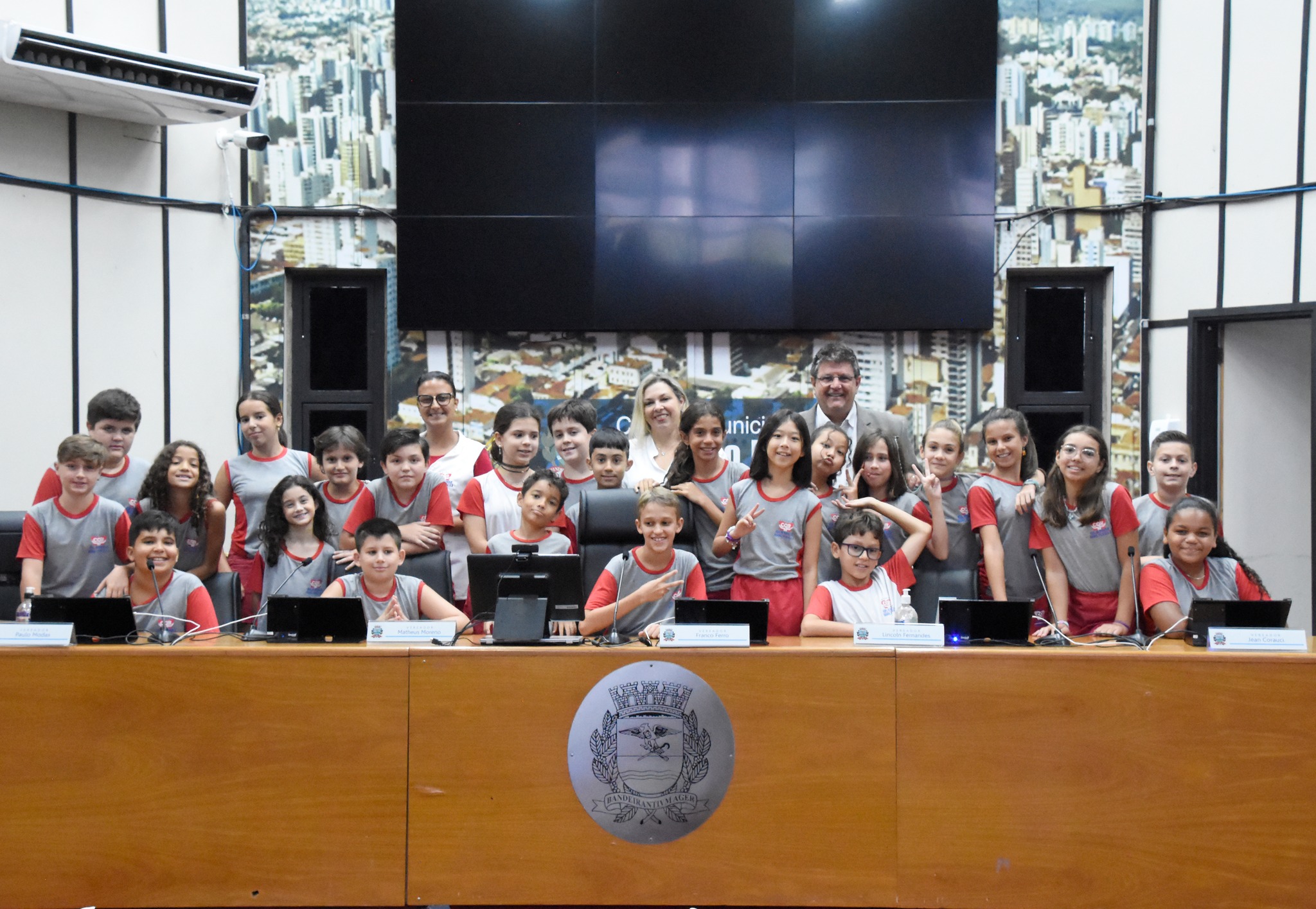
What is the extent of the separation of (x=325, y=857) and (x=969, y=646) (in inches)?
66.0

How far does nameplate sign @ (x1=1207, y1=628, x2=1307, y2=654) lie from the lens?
2.49 meters

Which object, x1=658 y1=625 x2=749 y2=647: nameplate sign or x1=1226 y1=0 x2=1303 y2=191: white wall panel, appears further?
x1=1226 y1=0 x2=1303 y2=191: white wall panel

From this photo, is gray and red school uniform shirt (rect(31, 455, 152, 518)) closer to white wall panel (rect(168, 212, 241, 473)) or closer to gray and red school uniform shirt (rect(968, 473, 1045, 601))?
white wall panel (rect(168, 212, 241, 473))

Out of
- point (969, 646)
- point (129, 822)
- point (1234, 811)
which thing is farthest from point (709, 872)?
point (129, 822)

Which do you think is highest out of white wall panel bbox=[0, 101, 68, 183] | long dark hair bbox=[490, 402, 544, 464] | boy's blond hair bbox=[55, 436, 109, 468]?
white wall panel bbox=[0, 101, 68, 183]

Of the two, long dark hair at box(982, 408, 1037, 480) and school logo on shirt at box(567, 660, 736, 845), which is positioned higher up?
long dark hair at box(982, 408, 1037, 480)

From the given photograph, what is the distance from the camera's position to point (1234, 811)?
7.77 ft

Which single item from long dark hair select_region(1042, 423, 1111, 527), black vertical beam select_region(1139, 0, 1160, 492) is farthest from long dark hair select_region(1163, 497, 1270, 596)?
black vertical beam select_region(1139, 0, 1160, 492)

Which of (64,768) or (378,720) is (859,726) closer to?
(378,720)

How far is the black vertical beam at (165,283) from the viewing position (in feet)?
18.8

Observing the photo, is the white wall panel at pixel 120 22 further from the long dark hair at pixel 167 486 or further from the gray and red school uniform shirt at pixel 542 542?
the gray and red school uniform shirt at pixel 542 542

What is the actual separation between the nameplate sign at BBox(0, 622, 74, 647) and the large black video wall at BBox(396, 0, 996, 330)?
143 inches

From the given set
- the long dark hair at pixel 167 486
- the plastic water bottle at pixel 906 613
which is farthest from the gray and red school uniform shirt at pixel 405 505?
the plastic water bottle at pixel 906 613

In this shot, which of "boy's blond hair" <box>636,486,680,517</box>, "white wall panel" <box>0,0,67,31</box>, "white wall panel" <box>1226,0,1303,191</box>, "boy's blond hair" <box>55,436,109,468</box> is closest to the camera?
"boy's blond hair" <box>636,486,680,517</box>
